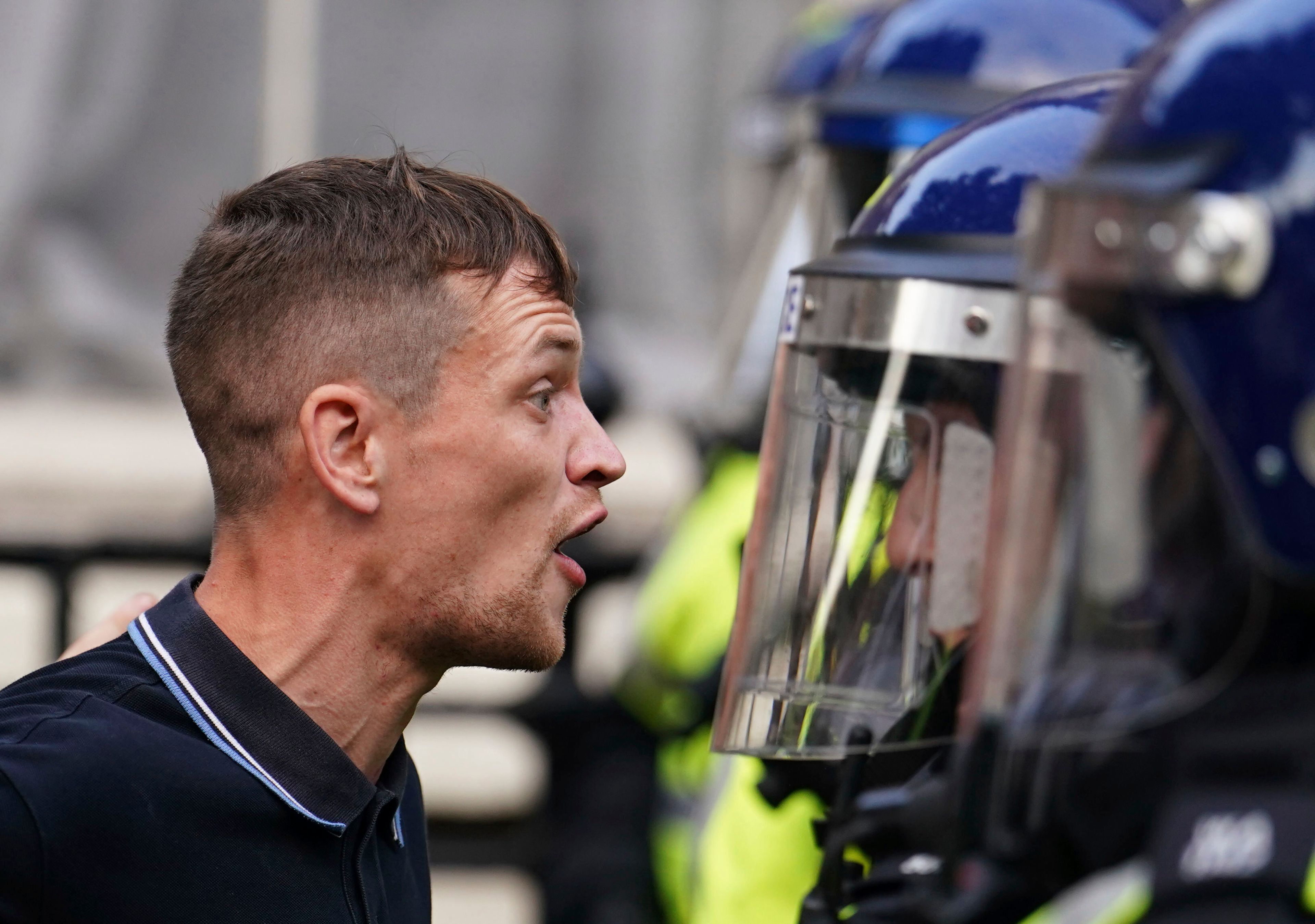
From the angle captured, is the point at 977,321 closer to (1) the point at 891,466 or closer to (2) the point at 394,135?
(1) the point at 891,466

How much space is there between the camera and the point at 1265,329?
51.6 inches

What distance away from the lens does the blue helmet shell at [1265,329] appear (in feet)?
4.30

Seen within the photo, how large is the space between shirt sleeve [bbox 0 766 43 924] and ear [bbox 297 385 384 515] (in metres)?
0.39

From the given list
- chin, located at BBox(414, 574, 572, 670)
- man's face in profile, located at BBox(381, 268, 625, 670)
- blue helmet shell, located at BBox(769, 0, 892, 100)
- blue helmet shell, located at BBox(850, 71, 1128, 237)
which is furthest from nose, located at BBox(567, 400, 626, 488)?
blue helmet shell, located at BBox(769, 0, 892, 100)

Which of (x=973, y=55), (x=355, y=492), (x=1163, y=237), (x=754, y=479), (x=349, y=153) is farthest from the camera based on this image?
(x=349, y=153)

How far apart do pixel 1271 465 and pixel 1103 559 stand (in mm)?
135

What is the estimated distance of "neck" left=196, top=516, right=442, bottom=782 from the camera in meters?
1.66

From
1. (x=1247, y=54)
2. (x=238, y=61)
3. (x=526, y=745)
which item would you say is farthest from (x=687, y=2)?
(x=1247, y=54)

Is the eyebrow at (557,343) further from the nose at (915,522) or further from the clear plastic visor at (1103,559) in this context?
the clear plastic visor at (1103,559)

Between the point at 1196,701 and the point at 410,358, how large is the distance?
74cm

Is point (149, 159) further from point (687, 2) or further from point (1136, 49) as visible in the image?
point (1136, 49)

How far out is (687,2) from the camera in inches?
233

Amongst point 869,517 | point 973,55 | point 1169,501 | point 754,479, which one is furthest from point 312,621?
point 754,479

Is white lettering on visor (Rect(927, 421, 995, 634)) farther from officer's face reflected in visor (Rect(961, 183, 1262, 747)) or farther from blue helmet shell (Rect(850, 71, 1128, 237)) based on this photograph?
officer's face reflected in visor (Rect(961, 183, 1262, 747))
